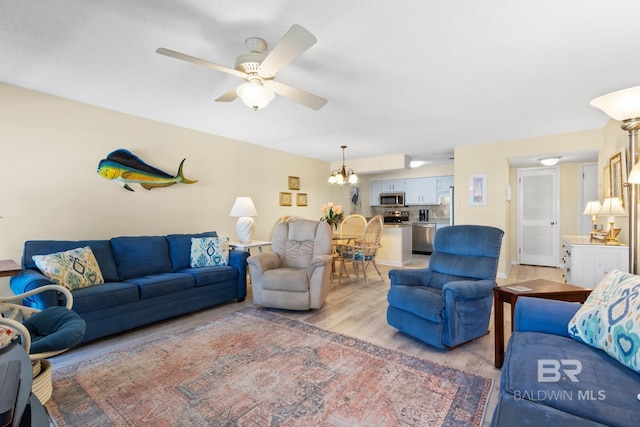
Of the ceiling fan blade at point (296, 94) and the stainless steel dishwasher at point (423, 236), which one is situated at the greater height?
the ceiling fan blade at point (296, 94)

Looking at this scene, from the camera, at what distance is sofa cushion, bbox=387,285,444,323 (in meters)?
2.25

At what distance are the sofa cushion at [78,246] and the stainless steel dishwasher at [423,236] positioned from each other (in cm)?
625

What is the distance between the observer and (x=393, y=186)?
25.9 ft

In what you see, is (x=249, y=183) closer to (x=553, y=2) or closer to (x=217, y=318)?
(x=217, y=318)

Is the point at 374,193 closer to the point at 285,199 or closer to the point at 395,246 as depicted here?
the point at 395,246

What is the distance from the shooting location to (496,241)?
253 cm

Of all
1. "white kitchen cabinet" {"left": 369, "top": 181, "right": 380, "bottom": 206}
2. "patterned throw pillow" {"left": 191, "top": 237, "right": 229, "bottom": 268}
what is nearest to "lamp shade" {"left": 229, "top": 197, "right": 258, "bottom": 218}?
"patterned throw pillow" {"left": 191, "top": 237, "right": 229, "bottom": 268}

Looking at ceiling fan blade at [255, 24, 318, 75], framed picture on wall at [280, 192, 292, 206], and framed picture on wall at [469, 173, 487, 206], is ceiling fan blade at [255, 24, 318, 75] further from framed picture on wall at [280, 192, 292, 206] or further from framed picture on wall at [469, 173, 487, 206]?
framed picture on wall at [469, 173, 487, 206]

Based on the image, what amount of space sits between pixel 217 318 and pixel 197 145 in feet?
8.09

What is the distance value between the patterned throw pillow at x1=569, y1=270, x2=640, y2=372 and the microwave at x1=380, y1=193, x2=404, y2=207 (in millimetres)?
6253

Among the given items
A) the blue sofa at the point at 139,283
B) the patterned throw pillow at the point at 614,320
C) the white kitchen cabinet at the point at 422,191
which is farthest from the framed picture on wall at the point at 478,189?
the blue sofa at the point at 139,283

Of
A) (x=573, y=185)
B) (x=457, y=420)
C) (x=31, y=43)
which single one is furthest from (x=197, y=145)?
(x=573, y=185)

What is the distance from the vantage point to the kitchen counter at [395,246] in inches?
235

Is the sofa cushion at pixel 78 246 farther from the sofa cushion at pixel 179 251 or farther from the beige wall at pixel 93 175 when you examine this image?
the sofa cushion at pixel 179 251
